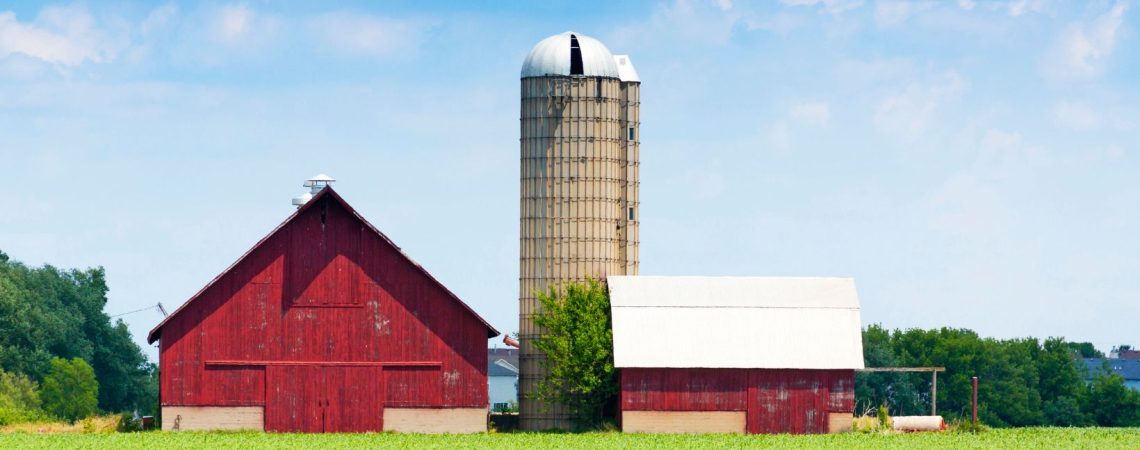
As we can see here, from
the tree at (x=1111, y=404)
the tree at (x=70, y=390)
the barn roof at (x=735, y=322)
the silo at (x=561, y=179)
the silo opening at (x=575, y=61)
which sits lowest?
the tree at (x=1111, y=404)

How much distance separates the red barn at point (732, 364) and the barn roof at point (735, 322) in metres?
0.03

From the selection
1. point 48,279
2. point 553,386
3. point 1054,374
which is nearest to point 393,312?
point 553,386

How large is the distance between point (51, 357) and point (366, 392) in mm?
52009

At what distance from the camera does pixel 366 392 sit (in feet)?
201

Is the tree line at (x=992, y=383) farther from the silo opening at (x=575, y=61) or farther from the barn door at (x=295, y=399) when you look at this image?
the barn door at (x=295, y=399)

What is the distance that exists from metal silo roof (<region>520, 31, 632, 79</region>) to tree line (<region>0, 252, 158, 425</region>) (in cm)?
3840

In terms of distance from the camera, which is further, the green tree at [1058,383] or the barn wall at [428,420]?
the green tree at [1058,383]

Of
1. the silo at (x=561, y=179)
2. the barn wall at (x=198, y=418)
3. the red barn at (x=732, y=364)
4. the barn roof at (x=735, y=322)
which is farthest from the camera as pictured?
the silo at (x=561, y=179)

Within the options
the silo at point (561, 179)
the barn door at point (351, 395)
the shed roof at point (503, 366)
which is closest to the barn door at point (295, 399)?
the barn door at point (351, 395)

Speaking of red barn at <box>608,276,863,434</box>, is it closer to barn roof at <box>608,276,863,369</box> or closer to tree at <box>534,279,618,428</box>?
barn roof at <box>608,276,863,369</box>

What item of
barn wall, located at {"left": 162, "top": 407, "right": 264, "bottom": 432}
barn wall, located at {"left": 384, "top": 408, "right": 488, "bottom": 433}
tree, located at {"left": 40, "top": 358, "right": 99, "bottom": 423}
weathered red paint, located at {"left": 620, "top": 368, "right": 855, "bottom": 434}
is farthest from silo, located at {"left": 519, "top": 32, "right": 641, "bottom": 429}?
tree, located at {"left": 40, "top": 358, "right": 99, "bottom": 423}

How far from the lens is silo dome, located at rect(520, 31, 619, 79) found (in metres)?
64.8

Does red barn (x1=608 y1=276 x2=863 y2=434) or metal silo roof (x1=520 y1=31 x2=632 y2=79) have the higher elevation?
metal silo roof (x1=520 y1=31 x2=632 y2=79)

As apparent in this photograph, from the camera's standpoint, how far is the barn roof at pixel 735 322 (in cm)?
6184
